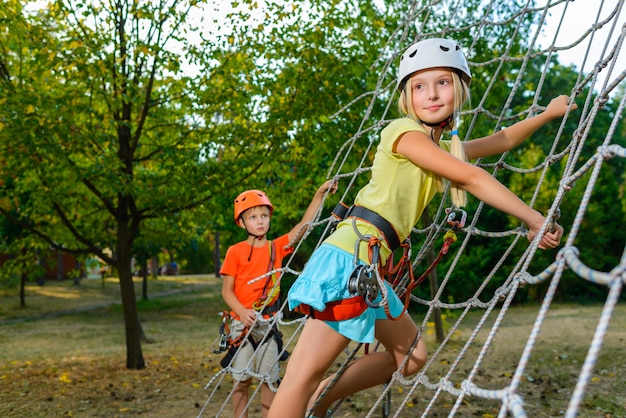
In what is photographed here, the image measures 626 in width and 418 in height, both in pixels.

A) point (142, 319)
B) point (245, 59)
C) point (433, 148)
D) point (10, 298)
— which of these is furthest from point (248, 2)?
point (10, 298)

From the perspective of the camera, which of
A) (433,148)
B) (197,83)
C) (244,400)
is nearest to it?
(433,148)

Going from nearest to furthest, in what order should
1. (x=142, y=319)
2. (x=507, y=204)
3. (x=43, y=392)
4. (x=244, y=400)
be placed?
(x=507, y=204) < (x=244, y=400) < (x=43, y=392) < (x=142, y=319)

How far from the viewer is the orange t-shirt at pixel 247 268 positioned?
3.80 metres

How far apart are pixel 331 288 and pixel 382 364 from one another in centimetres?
58

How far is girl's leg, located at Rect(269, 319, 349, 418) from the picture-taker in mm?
2211

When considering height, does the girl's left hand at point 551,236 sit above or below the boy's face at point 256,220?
below

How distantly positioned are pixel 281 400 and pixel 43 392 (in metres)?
5.06

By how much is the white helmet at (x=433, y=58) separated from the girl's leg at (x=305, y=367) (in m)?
0.89

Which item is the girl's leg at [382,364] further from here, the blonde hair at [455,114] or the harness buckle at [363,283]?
the blonde hair at [455,114]

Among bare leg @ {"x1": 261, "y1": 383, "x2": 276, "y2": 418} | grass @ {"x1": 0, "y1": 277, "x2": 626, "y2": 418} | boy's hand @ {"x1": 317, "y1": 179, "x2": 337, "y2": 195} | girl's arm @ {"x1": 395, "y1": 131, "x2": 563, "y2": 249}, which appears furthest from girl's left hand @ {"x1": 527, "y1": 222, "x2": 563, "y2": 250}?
grass @ {"x1": 0, "y1": 277, "x2": 626, "y2": 418}

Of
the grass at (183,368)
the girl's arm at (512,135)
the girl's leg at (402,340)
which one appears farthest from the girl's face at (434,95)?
the grass at (183,368)

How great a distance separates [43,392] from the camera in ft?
21.4

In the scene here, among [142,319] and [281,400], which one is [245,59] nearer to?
[281,400]

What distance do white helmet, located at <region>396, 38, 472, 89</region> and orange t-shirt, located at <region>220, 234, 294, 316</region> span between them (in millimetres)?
1701
